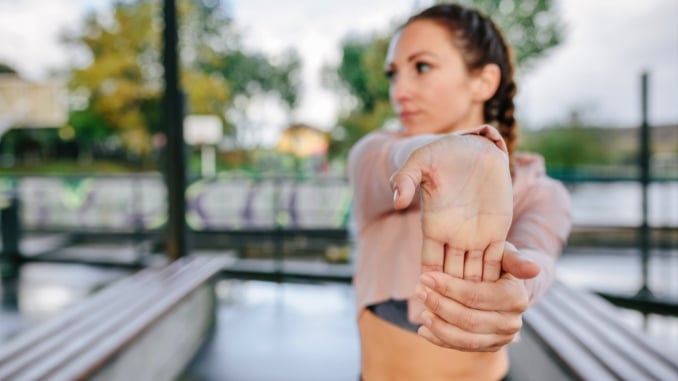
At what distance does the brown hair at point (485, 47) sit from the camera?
2.93ft

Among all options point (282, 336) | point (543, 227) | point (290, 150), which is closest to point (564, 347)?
point (543, 227)

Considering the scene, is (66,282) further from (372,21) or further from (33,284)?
(372,21)

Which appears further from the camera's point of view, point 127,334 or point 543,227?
point 127,334

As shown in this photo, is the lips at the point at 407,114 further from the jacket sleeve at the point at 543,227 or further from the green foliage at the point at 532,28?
the green foliage at the point at 532,28

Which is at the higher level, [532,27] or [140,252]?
[532,27]

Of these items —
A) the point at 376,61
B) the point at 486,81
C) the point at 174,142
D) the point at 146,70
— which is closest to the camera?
the point at 486,81

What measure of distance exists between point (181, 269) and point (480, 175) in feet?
9.28

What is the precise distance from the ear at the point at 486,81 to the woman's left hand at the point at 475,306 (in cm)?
46

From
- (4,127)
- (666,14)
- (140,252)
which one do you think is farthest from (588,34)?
(4,127)

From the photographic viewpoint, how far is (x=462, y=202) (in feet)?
1.66

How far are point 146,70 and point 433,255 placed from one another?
42.9 ft

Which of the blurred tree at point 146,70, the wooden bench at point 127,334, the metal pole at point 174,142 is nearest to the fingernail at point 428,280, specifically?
the wooden bench at point 127,334

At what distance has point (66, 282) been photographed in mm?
4859

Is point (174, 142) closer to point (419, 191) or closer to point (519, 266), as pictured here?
point (419, 191)
